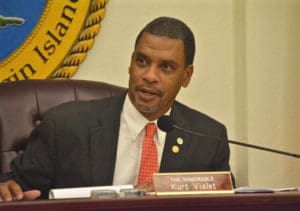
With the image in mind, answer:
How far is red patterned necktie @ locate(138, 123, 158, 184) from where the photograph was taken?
96.0 inches

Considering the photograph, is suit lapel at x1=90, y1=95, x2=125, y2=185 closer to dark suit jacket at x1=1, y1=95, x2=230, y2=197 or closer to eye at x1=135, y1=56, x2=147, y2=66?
dark suit jacket at x1=1, y1=95, x2=230, y2=197

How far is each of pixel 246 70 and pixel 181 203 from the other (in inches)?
84.1

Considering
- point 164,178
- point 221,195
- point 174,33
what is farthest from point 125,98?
point 221,195

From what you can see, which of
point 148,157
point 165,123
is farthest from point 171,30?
point 165,123

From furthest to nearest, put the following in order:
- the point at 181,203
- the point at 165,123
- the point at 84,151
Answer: the point at 84,151 → the point at 165,123 → the point at 181,203

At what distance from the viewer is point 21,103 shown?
2703 millimetres

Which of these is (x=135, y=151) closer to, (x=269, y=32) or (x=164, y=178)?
(x=164, y=178)

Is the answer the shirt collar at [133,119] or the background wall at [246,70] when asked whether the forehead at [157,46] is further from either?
the background wall at [246,70]

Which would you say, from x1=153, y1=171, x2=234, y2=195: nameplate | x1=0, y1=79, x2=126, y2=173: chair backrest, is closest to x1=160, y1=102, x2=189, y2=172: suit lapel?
x1=0, y1=79, x2=126, y2=173: chair backrest

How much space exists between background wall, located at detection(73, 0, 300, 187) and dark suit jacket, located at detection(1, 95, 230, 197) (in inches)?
40.8

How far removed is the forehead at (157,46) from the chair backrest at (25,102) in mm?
369

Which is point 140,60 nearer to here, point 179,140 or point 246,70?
point 179,140

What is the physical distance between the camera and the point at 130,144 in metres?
2.51

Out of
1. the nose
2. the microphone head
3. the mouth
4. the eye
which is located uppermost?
the eye
